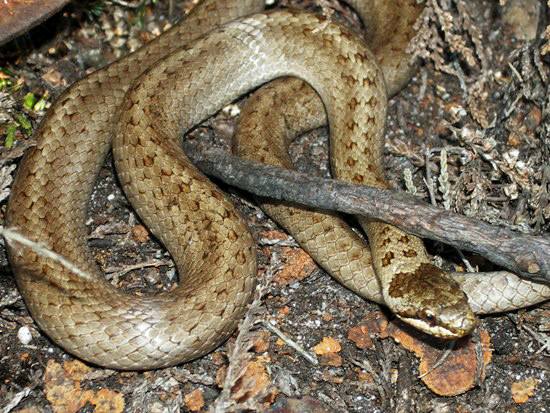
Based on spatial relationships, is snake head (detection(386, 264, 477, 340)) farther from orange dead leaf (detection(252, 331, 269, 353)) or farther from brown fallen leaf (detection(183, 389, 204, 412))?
brown fallen leaf (detection(183, 389, 204, 412))

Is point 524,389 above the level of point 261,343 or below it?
below

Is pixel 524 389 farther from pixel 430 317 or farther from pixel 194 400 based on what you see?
pixel 194 400

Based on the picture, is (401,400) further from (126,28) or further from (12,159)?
(126,28)

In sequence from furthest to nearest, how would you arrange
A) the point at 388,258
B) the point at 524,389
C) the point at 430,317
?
1. the point at 388,258
2. the point at 524,389
3. the point at 430,317

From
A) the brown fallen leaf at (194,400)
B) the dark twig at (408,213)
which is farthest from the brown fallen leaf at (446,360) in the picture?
the brown fallen leaf at (194,400)

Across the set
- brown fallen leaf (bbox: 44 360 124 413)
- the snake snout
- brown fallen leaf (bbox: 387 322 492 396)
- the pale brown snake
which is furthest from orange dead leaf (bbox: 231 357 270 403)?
the snake snout

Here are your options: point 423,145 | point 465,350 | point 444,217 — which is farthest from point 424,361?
point 423,145

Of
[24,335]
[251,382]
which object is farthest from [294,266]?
[24,335]

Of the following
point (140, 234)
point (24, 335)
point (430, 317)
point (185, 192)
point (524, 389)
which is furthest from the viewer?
point (140, 234)
